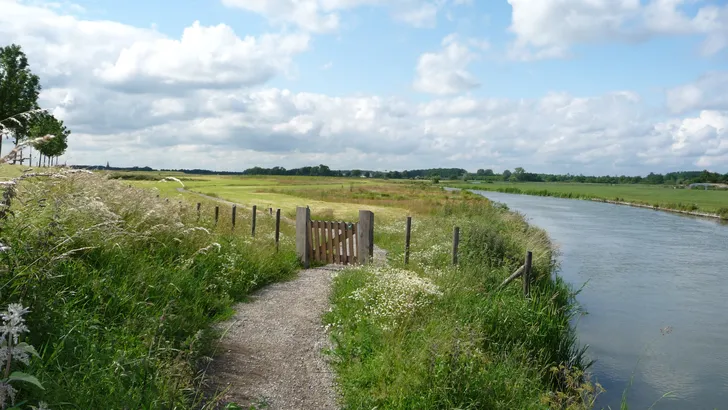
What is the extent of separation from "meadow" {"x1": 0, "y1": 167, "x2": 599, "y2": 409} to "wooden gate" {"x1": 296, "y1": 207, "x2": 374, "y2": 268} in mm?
1776

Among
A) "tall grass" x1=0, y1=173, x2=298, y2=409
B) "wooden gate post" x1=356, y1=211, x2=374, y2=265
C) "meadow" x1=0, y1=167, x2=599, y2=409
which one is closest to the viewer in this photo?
"tall grass" x1=0, y1=173, x2=298, y2=409

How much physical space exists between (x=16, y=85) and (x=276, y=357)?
4444 cm

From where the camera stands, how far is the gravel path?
19.7 ft

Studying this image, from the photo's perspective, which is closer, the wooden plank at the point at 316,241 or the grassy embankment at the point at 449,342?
the grassy embankment at the point at 449,342

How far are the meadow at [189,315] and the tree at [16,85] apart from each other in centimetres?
3743

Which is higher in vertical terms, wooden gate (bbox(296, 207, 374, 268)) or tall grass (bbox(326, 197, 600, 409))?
wooden gate (bbox(296, 207, 374, 268))

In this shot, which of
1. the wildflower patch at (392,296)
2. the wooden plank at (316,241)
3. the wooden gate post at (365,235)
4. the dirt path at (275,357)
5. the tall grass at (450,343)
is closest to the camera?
the dirt path at (275,357)

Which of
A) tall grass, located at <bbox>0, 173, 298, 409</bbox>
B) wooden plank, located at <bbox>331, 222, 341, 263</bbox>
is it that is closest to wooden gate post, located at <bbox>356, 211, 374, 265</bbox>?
wooden plank, located at <bbox>331, 222, 341, 263</bbox>

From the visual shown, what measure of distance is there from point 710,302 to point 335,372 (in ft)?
51.3

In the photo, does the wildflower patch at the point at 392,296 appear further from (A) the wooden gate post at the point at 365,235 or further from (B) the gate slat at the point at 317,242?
(B) the gate slat at the point at 317,242

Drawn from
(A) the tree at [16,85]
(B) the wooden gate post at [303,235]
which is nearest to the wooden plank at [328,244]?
(B) the wooden gate post at [303,235]

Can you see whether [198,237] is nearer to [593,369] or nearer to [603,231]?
[593,369]

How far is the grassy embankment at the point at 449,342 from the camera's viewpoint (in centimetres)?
650

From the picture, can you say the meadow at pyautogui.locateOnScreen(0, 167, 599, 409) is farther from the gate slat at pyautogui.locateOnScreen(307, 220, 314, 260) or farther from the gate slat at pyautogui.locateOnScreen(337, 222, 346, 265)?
the gate slat at pyautogui.locateOnScreen(337, 222, 346, 265)
